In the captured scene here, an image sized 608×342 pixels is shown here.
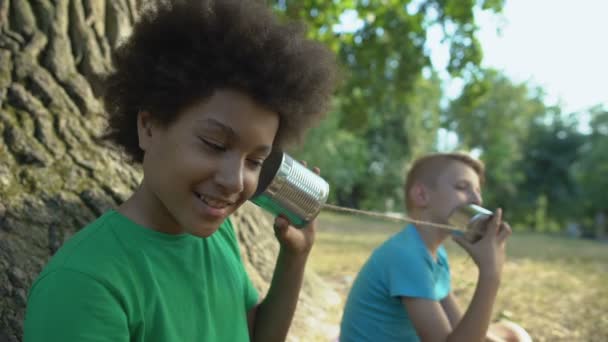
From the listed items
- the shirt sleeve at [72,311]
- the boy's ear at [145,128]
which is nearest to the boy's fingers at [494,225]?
the boy's ear at [145,128]

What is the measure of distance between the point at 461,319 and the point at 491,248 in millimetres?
396

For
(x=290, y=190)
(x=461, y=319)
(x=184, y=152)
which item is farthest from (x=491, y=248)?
(x=184, y=152)

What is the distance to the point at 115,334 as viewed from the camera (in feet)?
4.58

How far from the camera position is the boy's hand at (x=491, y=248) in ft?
8.97

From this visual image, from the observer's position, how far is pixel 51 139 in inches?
110

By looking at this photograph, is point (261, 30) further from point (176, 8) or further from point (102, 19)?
point (102, 19)

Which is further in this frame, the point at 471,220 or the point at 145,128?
the point at 471,220

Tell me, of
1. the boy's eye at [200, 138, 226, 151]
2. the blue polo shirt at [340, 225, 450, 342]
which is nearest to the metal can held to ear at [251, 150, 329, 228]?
the boy's eye at [200, 138, 226, 151]

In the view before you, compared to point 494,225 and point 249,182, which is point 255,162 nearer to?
point 249,182

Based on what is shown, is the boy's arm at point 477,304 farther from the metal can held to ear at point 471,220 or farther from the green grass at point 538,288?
the green grass at point 538,288

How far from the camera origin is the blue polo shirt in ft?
9.43

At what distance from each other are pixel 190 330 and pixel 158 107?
2.18 feet

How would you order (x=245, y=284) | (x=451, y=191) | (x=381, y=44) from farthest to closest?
(x=381, y=44) < (x=451, y=191) < (x=245, y=284)

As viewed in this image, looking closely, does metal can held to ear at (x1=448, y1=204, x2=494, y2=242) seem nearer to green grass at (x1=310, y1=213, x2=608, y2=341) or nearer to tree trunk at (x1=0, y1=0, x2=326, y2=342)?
green grass at (x1=310, y1=213, x2=608, y2=341)
